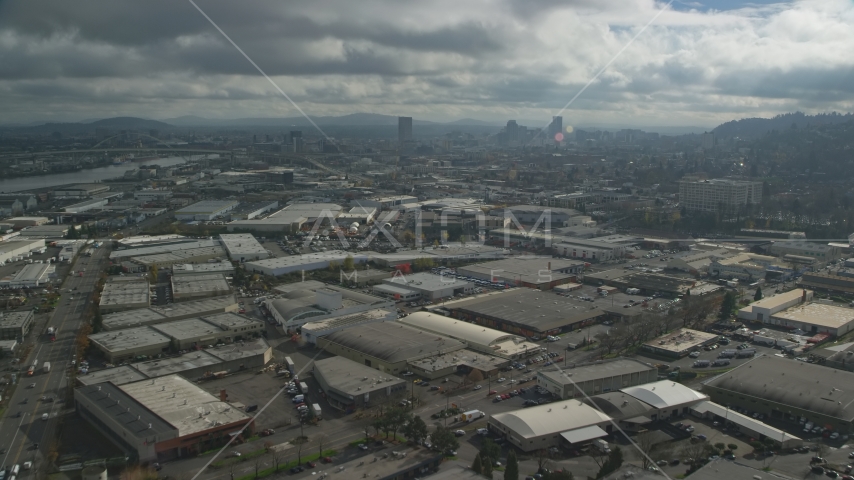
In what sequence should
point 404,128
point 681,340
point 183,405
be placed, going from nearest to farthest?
point 183,405 → point 681,340 → point 404,128

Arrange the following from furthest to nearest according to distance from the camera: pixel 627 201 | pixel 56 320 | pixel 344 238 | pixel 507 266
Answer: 1. pixel 627 201
2. pixel 344 238
3. pixel 507 266
4. pixel 56 320

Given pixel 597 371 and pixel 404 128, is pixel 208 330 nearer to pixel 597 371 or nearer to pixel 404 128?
pixel 597 371

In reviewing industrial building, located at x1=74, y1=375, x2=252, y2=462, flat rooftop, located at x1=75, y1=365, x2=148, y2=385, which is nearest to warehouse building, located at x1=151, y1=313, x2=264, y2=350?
flat rooftop, located at x1=75, y1=365, x2=148, y2=385

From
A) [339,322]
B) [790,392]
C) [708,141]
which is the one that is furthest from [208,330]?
[708,141]

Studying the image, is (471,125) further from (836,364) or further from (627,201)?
(836,364)

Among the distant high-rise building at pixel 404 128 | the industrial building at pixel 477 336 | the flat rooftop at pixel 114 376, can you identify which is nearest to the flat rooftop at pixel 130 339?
the flat rooftop at pixel 114 376

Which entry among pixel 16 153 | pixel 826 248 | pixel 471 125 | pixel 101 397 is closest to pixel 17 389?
pixel 101 397
